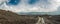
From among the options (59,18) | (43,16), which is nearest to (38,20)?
(43,16)

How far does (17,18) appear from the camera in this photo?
5816 millimetres

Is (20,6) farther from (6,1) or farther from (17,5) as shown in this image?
(6,1)

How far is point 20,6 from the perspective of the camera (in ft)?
17.9

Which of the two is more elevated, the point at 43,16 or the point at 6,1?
the point at 6,1

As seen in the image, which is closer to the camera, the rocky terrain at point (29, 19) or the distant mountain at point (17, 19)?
the rocky terrain at point (29, 19)

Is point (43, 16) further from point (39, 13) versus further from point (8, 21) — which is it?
point (8, 21)

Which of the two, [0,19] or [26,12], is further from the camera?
[0,19]

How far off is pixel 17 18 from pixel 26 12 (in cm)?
55

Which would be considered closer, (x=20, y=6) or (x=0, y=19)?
(x=20, y=6)

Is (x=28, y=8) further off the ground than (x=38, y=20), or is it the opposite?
(x=28, y=8)

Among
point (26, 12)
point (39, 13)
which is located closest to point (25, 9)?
point (26, 12)

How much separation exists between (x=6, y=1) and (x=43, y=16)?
1.22 meters

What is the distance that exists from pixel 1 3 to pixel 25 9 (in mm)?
763

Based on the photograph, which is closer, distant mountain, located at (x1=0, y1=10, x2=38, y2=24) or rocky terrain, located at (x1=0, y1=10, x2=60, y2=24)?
rocky terrain, located at (x1=0, y1=10, x2=60, y2=24)
